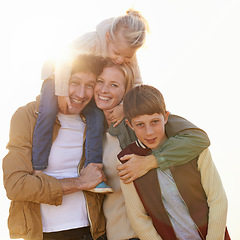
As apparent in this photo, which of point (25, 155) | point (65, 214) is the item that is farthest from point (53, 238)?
point (25, 155)

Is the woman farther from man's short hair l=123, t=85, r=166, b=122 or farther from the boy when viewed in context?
man's short hair l=123, t=85, r=166, b=122

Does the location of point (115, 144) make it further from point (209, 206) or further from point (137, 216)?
point (209, 206)

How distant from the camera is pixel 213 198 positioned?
227cm

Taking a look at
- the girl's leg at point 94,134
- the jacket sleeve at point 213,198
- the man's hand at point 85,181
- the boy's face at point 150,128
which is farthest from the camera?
the girl's leg at point 94,134

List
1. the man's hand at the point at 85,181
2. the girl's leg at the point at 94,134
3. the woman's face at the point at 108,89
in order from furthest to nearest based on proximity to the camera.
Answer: the woman's face at the point at 108,89
the girl's leg at the point at 94,134
the man's hand at the point at 85,181

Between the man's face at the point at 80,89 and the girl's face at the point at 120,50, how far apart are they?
0.40 meters

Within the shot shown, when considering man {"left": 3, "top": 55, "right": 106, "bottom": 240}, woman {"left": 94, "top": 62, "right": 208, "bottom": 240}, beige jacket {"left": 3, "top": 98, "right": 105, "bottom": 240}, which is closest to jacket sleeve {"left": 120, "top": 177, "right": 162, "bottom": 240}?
woman {"left": 94, "top": 62, "right": 208, "bottom": 240}

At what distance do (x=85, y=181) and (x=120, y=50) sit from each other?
54.1 inches

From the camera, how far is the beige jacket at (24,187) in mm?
2352

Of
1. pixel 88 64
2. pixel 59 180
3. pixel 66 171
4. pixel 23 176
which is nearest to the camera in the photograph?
pixel 23 176

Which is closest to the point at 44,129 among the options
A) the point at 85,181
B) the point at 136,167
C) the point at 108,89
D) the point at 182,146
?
the point at 85,181

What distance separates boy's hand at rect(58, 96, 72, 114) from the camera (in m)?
2.70

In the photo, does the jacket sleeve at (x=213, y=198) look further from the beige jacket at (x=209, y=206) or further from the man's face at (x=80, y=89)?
the man's face at (x=80, y=89)

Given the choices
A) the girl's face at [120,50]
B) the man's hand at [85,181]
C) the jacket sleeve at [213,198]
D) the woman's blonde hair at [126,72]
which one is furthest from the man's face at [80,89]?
the jacket sleeve at [213,198]
